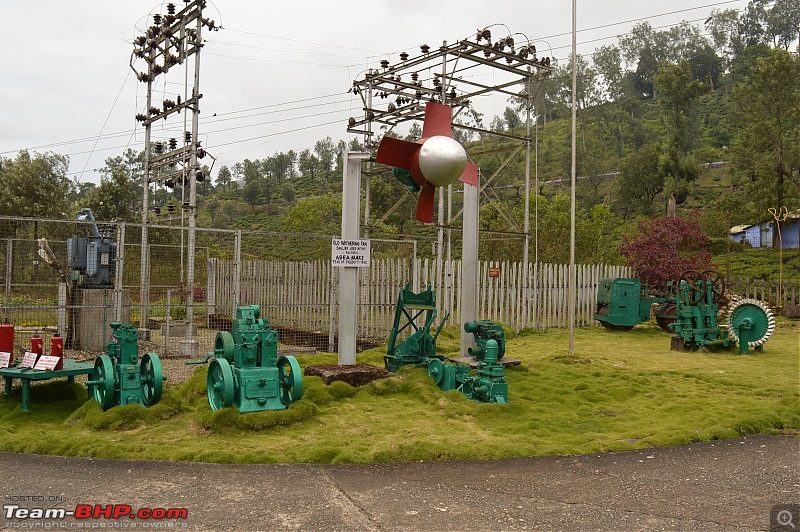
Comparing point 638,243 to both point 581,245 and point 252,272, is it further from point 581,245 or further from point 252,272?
point 252,272

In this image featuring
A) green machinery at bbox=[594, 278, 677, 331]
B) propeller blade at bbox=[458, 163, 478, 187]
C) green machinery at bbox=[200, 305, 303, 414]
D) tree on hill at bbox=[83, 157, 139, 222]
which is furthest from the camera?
tree on hill at bbox=[83, 157, 139, 222]

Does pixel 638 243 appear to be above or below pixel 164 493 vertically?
above

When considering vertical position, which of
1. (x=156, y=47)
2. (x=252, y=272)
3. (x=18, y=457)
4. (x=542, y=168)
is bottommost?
(x=18, y=457)

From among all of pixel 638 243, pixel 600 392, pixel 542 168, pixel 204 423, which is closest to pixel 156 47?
pixel 204 423

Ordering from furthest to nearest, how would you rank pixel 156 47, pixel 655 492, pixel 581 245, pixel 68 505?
1. pixel 581 245
2. pixel 156 47
3. pixel 655 492
4. pixel 68 505

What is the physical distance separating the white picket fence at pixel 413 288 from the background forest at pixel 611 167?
80.9 inches

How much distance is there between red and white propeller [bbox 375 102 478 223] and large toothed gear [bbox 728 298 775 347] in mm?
7755

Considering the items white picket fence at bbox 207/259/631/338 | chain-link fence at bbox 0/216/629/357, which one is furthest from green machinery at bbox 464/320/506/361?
white picket fence at bbox 207/259/631/338

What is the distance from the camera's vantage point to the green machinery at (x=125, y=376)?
6965mm

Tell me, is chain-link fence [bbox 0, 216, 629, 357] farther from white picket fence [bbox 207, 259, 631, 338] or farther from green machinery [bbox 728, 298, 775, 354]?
green machinery [bbox 728, 298, 775, 354]

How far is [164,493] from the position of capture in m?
4.63

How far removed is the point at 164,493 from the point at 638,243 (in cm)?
1834

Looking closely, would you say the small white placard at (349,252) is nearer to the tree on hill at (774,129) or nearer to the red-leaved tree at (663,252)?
the red-leaved tree at (663,252)

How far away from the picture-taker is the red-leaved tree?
19.2 metres
